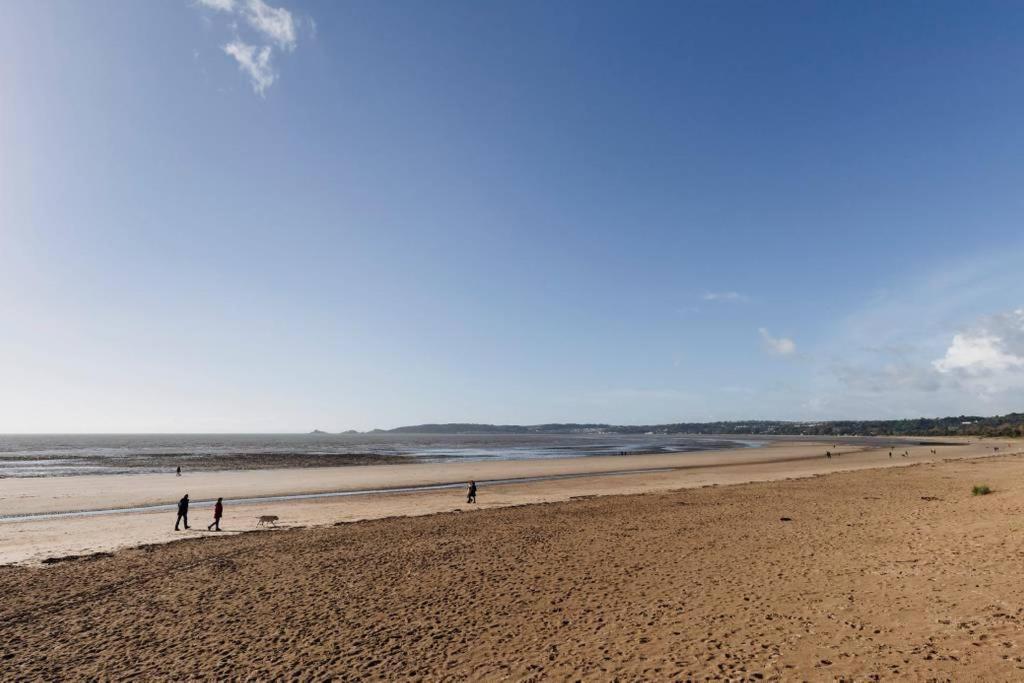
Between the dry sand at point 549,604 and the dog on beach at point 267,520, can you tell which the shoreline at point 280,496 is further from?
the dry sand at point 549,604

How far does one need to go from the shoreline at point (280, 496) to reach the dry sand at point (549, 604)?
15.7ft

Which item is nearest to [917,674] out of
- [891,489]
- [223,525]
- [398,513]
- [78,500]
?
[398,513]

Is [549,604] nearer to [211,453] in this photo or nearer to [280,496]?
[280,496]

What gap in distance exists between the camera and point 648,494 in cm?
3275

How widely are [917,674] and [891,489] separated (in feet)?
96.0

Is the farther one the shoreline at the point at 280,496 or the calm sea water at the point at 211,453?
the calm sea water at the point at 211,453

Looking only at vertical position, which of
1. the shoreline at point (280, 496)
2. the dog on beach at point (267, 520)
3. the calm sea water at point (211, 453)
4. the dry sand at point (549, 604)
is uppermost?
the dry sand at point (549, 604)

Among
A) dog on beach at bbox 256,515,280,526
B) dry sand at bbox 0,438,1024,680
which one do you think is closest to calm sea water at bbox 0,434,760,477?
dog on beach at bbox 256,515,280,526

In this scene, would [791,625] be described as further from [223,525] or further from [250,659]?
[223,525]

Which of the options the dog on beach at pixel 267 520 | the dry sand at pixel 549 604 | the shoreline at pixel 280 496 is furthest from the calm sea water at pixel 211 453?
the dry sand at pixel 549 604

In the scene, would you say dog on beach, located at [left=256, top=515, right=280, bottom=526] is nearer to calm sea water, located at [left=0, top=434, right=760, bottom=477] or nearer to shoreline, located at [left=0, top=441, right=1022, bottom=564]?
shoreline, located at [left=0, top=441, right=1022, bottom=564]

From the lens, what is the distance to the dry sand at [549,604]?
9.44m

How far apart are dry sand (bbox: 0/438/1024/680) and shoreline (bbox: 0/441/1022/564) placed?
15.7 feet

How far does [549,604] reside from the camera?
12727 millimetres
